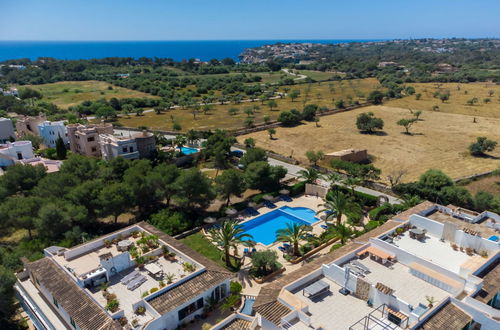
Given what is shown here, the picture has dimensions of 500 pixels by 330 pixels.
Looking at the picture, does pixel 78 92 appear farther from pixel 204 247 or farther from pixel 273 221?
pixel 204 247

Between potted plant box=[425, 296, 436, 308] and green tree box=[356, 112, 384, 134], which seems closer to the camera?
potted plant box=[425, 296, 436, 308]

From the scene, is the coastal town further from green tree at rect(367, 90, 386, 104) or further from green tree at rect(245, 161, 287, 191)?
green tree at rect(367, 90, 386, 104)

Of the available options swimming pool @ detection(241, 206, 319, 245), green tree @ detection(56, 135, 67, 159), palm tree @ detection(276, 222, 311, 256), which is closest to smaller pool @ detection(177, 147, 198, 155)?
green tree @ detection(56, 135, 67, 159)

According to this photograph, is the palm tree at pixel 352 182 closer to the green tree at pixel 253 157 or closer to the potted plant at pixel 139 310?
the green tree at pixel 253 157

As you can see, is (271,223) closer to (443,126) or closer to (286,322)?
(286,322)

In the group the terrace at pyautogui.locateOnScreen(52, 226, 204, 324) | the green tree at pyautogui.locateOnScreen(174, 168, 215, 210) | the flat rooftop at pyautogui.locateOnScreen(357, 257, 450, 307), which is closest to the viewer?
the flat rooftop at pyautogui.locateOnScreen(357, 257, 450, 307)

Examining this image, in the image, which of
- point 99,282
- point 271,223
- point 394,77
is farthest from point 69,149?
point 394,77
